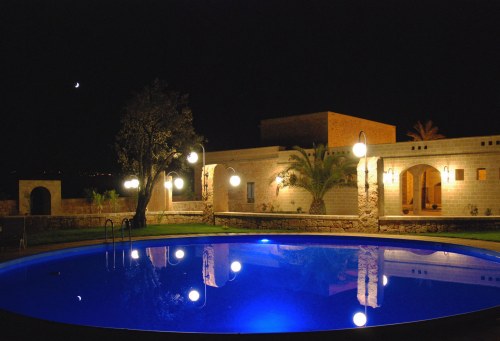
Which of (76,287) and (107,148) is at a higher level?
(107,148)

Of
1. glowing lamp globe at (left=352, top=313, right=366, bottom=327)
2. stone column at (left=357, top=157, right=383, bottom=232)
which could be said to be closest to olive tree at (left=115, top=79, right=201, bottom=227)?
stone column at (left=357, top=157, right=383, bottom=232)

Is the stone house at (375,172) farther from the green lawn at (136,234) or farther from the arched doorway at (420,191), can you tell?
the green lawn at (136,234)

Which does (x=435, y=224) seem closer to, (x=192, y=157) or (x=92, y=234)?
(x=192, y=157)

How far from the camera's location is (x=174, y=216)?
21.8 m

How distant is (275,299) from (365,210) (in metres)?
8.99

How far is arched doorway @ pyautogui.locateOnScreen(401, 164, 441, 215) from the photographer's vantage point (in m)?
26.1

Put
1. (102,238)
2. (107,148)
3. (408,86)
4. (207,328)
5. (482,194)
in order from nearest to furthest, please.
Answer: (207,328) < (102,238) < (482,194) < (107,148) < (408,86)

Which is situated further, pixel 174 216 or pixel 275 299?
pixel 174 216

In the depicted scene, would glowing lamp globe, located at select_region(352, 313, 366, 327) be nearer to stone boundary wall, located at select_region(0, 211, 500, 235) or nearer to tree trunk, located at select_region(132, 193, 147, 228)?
stone boundary wall, located at select_region(0, 211, 500, 235)

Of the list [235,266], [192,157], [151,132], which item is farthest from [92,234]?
[235,266]

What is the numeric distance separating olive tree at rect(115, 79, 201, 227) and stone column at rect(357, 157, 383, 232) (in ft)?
25.6

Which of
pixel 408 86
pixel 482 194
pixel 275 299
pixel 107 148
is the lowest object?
pixel 275 299

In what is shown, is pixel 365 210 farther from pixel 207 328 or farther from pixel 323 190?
pixel 207 328

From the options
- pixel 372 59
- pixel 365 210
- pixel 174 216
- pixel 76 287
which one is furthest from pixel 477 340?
pixel 372 59
